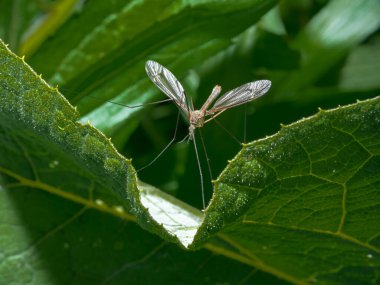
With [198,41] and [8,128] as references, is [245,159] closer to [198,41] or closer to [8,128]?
[8,128]

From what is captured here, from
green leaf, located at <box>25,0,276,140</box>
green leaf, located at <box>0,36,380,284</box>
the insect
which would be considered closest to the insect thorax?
the insect

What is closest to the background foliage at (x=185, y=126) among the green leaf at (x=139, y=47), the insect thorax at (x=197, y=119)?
the green leaf at (x=139, y=47)

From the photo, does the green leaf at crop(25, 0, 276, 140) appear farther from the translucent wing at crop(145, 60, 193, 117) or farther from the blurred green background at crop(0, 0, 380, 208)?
the translucent wing at crop(145, 60, 193, 117)

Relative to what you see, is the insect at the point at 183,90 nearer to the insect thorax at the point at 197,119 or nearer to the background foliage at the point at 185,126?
the insect thorax at the point at 197,119

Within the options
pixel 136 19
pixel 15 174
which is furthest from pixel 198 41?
pixel 15 174

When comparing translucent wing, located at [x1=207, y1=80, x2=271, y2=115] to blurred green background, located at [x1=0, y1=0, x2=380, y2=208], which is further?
blurred green background, located at [x1=0, y1=0, x2=380, y2=208]
